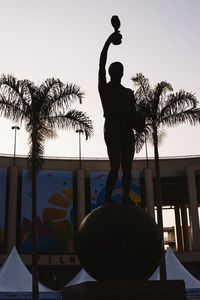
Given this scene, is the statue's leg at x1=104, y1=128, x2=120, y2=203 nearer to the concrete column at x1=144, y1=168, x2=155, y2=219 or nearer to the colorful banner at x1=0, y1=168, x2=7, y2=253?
the colorful banner at x1=0, y1=168, x2=7, y2=253

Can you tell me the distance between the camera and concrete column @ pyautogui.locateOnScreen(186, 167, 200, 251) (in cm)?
3461

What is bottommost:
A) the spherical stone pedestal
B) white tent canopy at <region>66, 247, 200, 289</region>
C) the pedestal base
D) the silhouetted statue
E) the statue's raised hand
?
white tent canopy at <region>66, 247, 200, 289</region>

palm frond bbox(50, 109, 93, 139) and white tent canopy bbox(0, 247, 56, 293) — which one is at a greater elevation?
palm frond bbox(50, 109, 93, 139)

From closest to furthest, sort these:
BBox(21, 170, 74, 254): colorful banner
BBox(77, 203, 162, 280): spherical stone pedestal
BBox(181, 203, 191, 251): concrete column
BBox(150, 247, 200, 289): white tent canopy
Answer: BBox(77, 203, 162, 280): spherical stone pedestal, BBox(150, 247, 200, 289): white tent canopy, BBox(21, 170, 74, 254): colorful banner, BBox(181, 203, 191, 251): concrete column

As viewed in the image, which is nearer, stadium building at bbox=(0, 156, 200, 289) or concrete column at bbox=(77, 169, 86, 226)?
stadium building at bbox=(0, 156, 200, 289)

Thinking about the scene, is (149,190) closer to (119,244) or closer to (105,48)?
(105,48)

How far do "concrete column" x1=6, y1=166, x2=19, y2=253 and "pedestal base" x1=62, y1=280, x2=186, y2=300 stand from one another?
2728 cm

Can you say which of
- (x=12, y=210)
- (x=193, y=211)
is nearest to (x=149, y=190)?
(x=193, y=211)

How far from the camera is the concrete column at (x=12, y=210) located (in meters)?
32.7

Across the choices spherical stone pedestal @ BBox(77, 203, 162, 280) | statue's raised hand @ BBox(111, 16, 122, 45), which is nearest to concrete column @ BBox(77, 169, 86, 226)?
statue's raised hand @ BBox(111, 16, 122, 45)

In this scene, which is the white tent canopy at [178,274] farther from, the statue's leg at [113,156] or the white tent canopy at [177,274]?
the statue's leg at [113,156]

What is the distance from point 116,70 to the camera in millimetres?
7809

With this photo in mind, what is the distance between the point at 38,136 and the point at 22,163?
17.7m

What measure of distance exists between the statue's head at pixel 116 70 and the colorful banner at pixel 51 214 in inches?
1028
